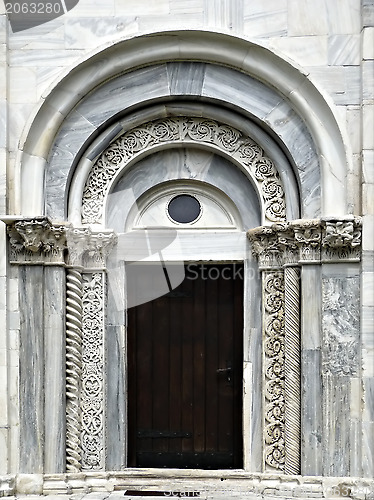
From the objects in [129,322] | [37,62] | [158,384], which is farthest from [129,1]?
[158,384]

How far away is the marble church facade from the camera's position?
254 inches

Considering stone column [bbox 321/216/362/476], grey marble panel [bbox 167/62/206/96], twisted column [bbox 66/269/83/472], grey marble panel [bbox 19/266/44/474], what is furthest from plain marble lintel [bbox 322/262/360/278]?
grey marble panel [bbox 19/266/44/474]

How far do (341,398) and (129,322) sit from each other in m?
2.04

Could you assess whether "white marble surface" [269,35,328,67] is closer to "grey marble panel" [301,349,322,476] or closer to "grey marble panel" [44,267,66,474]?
"grey marble panel" [301,349,322,476]

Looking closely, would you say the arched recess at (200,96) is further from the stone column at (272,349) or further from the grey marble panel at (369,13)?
the grey marble panel at (369,13)

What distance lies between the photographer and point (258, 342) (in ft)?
22.7

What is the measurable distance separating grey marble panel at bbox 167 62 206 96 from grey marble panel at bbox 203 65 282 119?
2.4 inches

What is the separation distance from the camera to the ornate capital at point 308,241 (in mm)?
6301

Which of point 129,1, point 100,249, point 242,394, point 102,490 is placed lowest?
point 102,490

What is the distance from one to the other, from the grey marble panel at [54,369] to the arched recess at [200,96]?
64cm

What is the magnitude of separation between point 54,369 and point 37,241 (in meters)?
1.13

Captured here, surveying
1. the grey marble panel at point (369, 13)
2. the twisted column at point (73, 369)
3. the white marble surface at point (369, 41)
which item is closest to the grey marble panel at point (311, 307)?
the white marble surface at point (369, 41)

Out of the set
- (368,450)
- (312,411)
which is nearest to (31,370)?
(312,411)

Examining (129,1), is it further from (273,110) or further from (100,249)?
(100,249)
